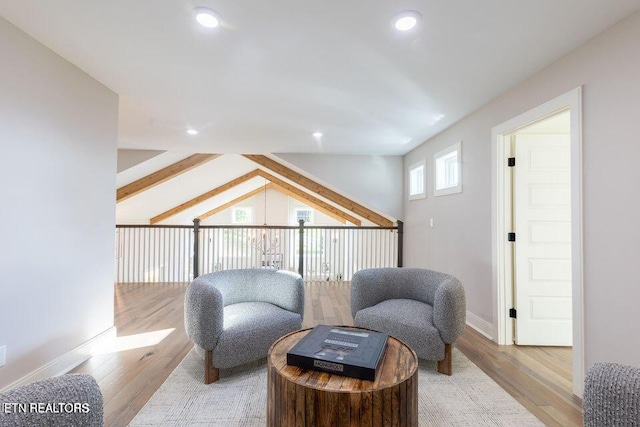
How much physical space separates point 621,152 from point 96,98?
150 inches

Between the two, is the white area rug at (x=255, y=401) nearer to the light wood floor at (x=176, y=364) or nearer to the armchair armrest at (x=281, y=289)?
the light wood floor at (x=176, y=364)

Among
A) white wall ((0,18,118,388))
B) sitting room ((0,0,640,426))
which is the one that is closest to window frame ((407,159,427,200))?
sitting room ((0,0,640,426))

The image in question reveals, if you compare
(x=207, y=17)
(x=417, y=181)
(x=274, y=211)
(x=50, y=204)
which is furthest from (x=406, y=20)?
(x=274, y=211)

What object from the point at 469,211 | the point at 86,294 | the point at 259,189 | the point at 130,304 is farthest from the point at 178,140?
the point at 259,189

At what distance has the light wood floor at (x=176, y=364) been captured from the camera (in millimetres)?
1914

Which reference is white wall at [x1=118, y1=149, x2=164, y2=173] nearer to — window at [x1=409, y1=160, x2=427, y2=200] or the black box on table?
window at [x1=409, y1=160, x2=427, y2=200]

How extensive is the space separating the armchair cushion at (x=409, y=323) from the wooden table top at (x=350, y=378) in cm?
68

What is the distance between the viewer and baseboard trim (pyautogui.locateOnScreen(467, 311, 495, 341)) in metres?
2.98

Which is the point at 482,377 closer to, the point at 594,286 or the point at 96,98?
the point at 594,286

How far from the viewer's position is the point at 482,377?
7.39 feet

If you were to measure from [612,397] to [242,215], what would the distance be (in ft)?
37.8

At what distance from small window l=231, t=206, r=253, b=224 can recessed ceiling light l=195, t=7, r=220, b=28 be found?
10300mm

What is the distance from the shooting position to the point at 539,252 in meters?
2.84

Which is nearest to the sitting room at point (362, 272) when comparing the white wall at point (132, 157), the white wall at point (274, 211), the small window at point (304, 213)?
the white wall at point (132, 157)
